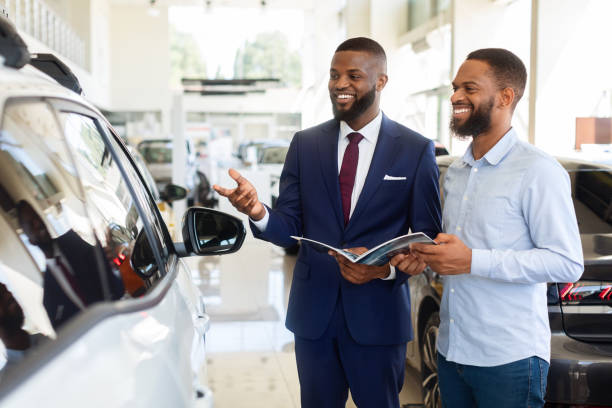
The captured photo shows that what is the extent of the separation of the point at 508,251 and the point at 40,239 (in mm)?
1273

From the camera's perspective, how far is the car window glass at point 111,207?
128 centimetres

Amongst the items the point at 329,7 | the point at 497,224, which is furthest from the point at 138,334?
the point at 329,7

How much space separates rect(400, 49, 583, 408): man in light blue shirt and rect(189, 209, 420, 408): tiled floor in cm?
213

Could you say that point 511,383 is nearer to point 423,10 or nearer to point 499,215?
point 499,215

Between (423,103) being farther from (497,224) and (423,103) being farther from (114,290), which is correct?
(114,290)

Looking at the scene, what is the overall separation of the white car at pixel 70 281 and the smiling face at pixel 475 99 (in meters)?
1.02

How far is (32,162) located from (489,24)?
377 inches

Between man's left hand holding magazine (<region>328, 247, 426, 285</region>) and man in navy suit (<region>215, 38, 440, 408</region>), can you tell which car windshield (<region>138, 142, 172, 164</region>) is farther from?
man's left hand holding magazine (<region>328, 247, 426, 285</region>)

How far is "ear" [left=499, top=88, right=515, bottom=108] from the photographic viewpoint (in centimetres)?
196

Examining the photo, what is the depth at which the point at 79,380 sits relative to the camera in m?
0.82

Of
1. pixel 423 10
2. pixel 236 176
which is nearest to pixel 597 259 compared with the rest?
pixel 236 176

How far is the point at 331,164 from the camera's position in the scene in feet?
7.47

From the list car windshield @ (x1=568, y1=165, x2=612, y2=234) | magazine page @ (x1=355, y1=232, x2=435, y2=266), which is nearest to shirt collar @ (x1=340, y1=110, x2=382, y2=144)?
magazine page @ (x1=355, y1=232, x2=435, y2=266)

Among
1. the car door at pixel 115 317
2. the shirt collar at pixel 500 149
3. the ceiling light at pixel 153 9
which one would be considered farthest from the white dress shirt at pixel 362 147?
the ceiling light at pixel 153 9
